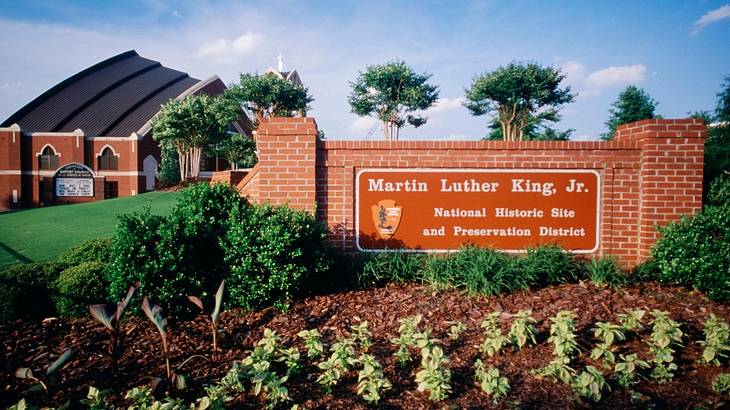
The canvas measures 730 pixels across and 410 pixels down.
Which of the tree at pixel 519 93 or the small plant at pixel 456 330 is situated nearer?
the small plant at pixel 456 330

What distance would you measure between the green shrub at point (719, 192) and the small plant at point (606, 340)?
373 centimetres

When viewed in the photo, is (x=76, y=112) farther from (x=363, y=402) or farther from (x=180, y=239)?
(x=363, y=402)

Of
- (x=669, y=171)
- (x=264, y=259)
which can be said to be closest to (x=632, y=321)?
(x=669, y=171)

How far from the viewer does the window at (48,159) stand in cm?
3197

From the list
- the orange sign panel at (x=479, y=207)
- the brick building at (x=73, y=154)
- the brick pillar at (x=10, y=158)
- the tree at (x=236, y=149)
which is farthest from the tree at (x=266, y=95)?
A: the orange sign panel at (x=479, y=207)

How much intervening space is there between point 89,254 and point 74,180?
3242 centimetres

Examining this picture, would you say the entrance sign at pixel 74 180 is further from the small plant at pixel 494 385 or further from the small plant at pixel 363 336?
the small plant at pixel 494 385

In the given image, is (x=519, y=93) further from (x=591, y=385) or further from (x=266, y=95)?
(x=591, y=385)

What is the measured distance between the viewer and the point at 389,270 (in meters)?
5.25

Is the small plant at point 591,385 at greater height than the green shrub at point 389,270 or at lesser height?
lesser

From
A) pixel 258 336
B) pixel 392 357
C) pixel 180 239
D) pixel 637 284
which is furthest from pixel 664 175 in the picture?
pixel 180 239

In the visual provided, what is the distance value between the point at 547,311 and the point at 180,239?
13.4 feet

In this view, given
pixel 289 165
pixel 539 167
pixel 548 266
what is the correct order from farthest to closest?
pixel 539 167 → pixel 289 165 → pixel 548 266

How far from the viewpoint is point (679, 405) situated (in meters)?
2.85
